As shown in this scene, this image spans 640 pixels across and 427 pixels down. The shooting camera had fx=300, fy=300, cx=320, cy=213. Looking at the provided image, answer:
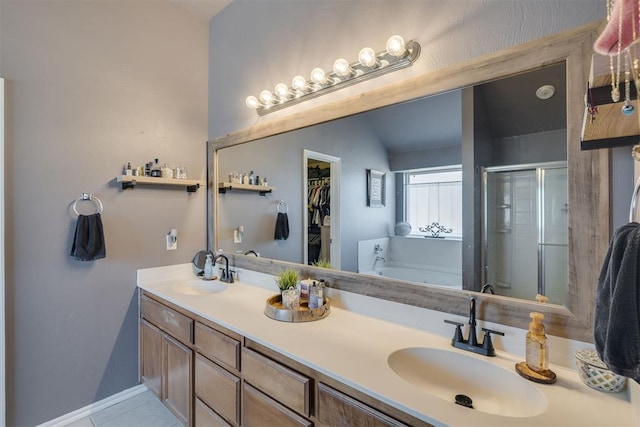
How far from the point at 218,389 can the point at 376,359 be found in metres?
0.88

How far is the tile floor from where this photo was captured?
193cm

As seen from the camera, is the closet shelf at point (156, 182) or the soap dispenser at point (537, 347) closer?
the soap dispenser at point (537, 347)

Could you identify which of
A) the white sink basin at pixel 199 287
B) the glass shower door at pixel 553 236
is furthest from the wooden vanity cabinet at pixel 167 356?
the glass shower door at pixel 553 236

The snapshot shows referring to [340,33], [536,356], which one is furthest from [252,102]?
[536,356]

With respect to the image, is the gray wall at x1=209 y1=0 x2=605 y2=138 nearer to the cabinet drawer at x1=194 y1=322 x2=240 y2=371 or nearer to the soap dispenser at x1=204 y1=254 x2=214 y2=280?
the soap dispenser at x1=204 y1=254 x2=214 y2=280

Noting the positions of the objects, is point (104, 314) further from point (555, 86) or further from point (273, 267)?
point (555, 86)

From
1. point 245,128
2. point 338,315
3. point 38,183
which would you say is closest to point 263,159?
point 245,128

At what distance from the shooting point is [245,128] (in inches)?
87.5

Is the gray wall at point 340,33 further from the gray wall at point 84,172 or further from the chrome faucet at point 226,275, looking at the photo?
the chrome faucet at point 226,275

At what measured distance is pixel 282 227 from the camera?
6.84 feet

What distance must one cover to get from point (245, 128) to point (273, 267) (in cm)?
104

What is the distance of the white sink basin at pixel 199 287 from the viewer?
2.17 meters

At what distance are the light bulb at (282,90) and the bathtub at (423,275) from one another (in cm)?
118

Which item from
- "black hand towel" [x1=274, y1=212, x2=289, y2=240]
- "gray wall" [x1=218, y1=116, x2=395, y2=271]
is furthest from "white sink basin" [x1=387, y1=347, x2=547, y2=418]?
"black hand towel" [x1=274, y1=212, x2=289, y2=240]
